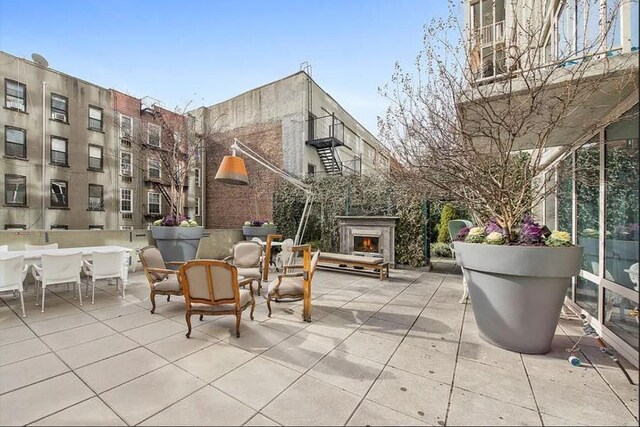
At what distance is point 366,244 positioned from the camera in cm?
848

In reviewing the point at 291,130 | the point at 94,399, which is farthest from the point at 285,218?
the point at 94,399

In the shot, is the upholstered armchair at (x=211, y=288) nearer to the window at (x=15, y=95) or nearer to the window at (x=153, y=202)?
the window at (x=153, y=202)

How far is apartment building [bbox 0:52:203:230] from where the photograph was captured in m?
12.2

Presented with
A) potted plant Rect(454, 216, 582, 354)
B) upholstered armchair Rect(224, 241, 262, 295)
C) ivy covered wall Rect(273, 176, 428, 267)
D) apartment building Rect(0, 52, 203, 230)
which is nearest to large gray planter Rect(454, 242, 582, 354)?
potted plant Rect(454, 216, 582, 354)

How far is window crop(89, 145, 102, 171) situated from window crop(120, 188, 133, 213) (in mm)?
1576

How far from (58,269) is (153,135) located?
546 inches

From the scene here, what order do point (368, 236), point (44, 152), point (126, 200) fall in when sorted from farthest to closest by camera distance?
1. point (126, 200)
2. point (44, 152)
3. point (368, 236)

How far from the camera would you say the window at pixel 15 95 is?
12.1 m

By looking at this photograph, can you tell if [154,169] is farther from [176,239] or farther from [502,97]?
[502,97]

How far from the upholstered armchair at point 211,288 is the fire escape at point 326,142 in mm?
9452

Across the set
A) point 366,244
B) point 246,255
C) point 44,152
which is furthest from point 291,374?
point 44,152

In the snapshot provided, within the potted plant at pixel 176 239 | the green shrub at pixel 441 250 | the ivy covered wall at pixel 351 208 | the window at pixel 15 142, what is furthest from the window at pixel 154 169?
the green shrub at pixel 441 250

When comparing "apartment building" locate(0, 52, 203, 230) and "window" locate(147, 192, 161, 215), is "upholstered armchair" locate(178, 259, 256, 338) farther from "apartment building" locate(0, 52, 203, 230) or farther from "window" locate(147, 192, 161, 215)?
"window" locate(147, 192, 161, 215)

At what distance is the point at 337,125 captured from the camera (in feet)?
48.1
